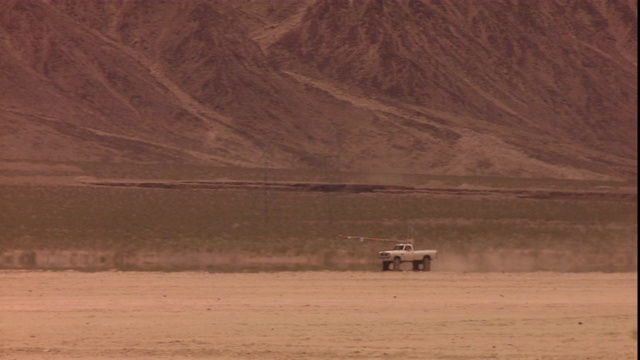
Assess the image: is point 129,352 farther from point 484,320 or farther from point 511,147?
point 511,147

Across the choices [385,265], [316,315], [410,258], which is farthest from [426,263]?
[316,315]

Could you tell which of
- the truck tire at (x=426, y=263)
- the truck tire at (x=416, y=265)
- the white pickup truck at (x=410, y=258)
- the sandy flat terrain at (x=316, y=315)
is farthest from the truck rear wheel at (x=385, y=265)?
the sandy flat terrain at (x=316, y=315)

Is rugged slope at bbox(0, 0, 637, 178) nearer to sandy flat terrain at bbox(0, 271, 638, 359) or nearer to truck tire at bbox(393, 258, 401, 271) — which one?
truck tire at bbox(393, 258, 401, 271)

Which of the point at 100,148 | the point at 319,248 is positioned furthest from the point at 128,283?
the point at 100,148

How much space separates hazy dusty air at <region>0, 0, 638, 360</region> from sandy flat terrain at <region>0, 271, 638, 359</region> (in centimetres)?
8

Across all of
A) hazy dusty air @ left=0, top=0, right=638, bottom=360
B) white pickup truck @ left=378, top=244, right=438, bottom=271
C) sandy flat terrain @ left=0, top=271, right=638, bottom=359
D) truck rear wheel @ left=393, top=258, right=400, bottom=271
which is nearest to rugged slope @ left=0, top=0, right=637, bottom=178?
hazy dusty air @ left=0, top=0, right=638, bottom=360

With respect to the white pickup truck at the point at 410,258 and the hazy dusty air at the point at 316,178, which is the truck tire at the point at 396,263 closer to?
the white pickup truck at the point at 410,258

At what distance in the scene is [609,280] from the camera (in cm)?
2227

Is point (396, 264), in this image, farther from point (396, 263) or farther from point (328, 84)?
point (328, 84)

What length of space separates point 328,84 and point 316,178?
90.0 ft

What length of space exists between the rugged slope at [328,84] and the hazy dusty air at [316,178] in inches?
7.6

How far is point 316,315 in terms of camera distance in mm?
17594

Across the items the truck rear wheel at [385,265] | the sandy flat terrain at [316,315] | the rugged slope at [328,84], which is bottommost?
the sandy flat terrain at [316,315]

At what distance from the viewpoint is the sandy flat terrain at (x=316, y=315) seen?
47.5 ft
